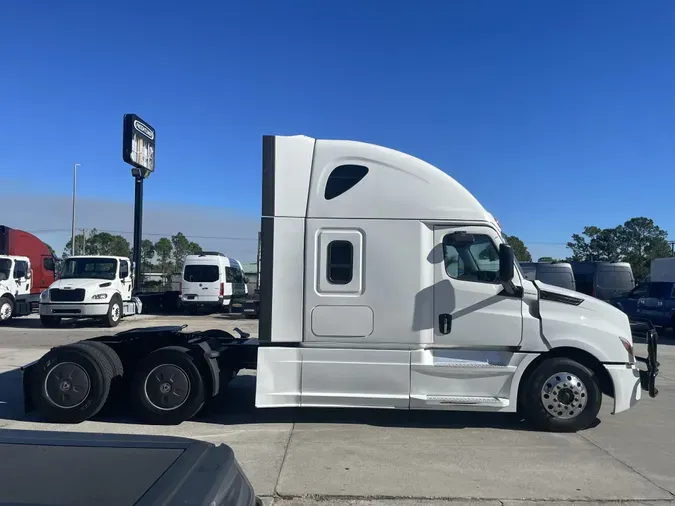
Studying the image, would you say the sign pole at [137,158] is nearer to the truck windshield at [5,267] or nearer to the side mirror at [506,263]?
the truck windshield at [5,267]

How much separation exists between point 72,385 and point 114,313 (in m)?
12.9

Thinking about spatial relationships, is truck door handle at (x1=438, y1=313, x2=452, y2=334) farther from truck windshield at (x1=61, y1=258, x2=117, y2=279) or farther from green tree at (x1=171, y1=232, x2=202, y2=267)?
green tree at (x1=171, y1=232, x2=202, y2=267)

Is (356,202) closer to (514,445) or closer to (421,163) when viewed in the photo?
(421,163)

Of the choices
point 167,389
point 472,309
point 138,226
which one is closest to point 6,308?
point 138,226

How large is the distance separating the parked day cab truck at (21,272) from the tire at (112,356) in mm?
15254

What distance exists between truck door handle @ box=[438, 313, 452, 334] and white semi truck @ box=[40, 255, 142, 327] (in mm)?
14519

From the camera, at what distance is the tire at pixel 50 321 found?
18.6m

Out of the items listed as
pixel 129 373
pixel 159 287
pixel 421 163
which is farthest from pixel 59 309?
Result: pixel 159 287

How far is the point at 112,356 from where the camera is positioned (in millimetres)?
6957

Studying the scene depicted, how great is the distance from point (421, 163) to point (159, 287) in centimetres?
3513

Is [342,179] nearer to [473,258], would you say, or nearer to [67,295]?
[473,258]

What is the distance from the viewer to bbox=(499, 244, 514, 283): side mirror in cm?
643

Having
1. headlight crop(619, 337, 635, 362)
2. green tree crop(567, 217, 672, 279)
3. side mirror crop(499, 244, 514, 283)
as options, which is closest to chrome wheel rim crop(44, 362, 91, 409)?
side mirror crop(499, 244, 514, 283)

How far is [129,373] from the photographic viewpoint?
7.21m
